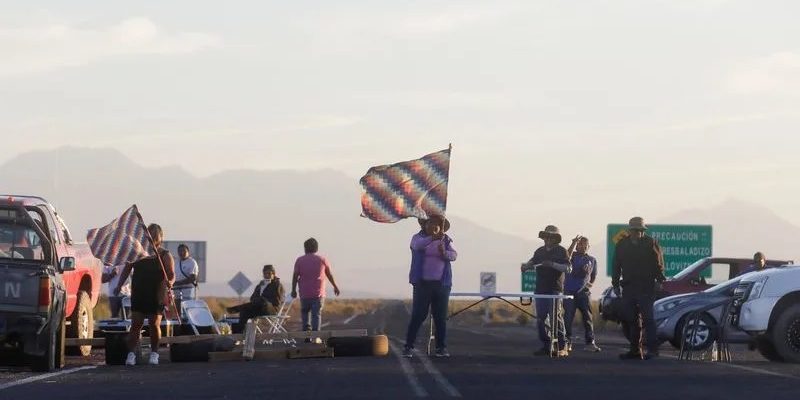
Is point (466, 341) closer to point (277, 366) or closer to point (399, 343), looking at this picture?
point (399, 343)

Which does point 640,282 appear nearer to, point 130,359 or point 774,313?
point 774,313

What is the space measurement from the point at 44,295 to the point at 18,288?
0.99 feet

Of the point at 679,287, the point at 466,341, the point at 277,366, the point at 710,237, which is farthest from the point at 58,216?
the point at 710,237

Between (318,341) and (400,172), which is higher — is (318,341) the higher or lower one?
the lower one

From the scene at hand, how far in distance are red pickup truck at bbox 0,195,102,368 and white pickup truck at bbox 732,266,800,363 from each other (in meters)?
8.76

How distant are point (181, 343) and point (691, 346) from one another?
6975 mm

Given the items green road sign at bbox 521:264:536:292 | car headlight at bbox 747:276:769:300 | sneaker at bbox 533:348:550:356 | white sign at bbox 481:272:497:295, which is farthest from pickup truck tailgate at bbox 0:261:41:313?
white sign at bbox 481:272:497:295

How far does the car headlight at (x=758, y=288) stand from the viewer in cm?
2395

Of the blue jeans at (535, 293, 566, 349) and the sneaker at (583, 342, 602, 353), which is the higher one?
the blue jeans at (535, 293, 566, 349)

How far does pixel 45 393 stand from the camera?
16.1 metres

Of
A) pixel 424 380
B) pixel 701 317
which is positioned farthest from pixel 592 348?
pixel 424 380

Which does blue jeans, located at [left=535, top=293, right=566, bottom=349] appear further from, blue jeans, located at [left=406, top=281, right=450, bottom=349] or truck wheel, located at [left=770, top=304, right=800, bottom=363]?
truck wheel, located at [left=770, top=304, right=800, bottom=363]

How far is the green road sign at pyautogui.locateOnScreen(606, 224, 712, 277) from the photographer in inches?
1918

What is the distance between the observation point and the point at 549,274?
2509 centimetres
